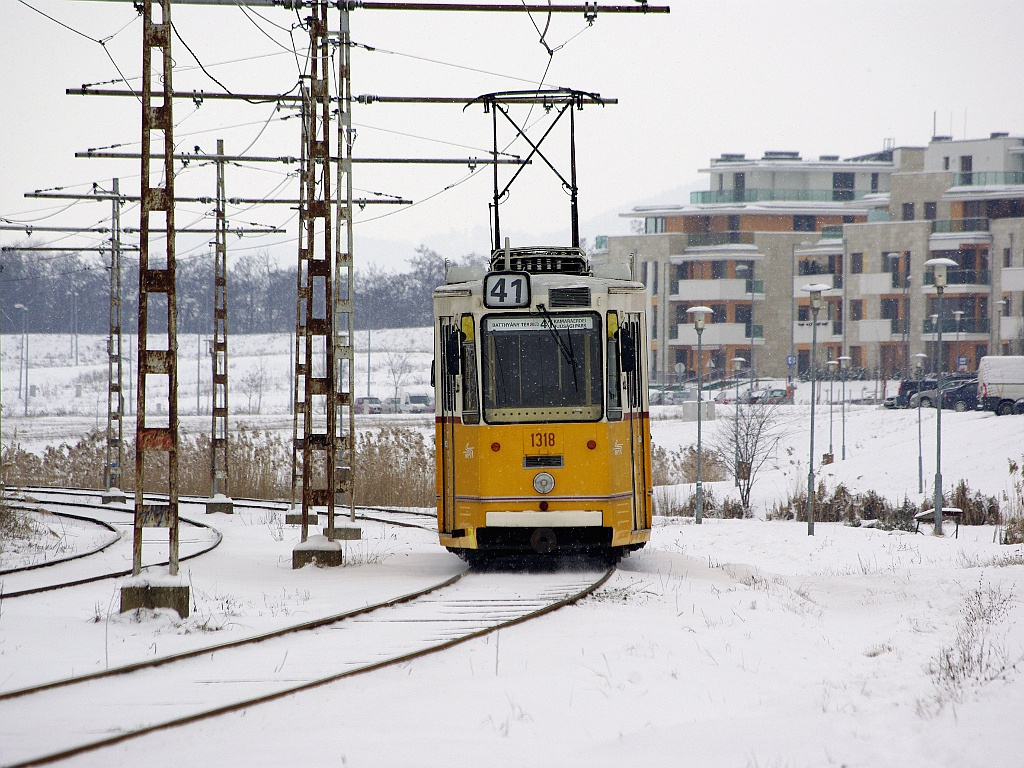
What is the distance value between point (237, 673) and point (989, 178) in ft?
247

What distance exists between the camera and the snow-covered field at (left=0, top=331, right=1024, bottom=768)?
6.32 metres

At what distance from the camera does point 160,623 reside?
9852mm

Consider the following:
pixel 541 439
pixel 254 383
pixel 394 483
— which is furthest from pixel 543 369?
pixel 254 383

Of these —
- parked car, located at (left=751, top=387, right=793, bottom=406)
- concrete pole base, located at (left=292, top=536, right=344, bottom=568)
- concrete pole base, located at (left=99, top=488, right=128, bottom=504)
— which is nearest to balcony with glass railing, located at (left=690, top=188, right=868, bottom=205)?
parked car, located at (left=751, top=387, right=793, bottom=406)

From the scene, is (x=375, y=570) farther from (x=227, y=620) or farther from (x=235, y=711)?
(x=235, y=711)

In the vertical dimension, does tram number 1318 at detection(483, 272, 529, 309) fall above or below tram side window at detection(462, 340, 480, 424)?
above

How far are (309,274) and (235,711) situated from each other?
10.1m

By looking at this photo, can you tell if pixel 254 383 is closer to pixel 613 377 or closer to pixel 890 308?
pixel 890 308

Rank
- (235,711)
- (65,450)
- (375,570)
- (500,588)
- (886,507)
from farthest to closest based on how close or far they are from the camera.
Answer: (65,450)
(886,507)
(375,570)
(500,588)
(235,711)

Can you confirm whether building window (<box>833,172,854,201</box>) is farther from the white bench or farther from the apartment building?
the white bench

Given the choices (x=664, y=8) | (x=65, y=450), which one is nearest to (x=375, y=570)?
(x=664, y=8)

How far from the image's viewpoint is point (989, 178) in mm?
74250

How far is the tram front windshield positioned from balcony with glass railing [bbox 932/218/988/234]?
6692 centimetres

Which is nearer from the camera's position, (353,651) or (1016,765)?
(1016,765)
